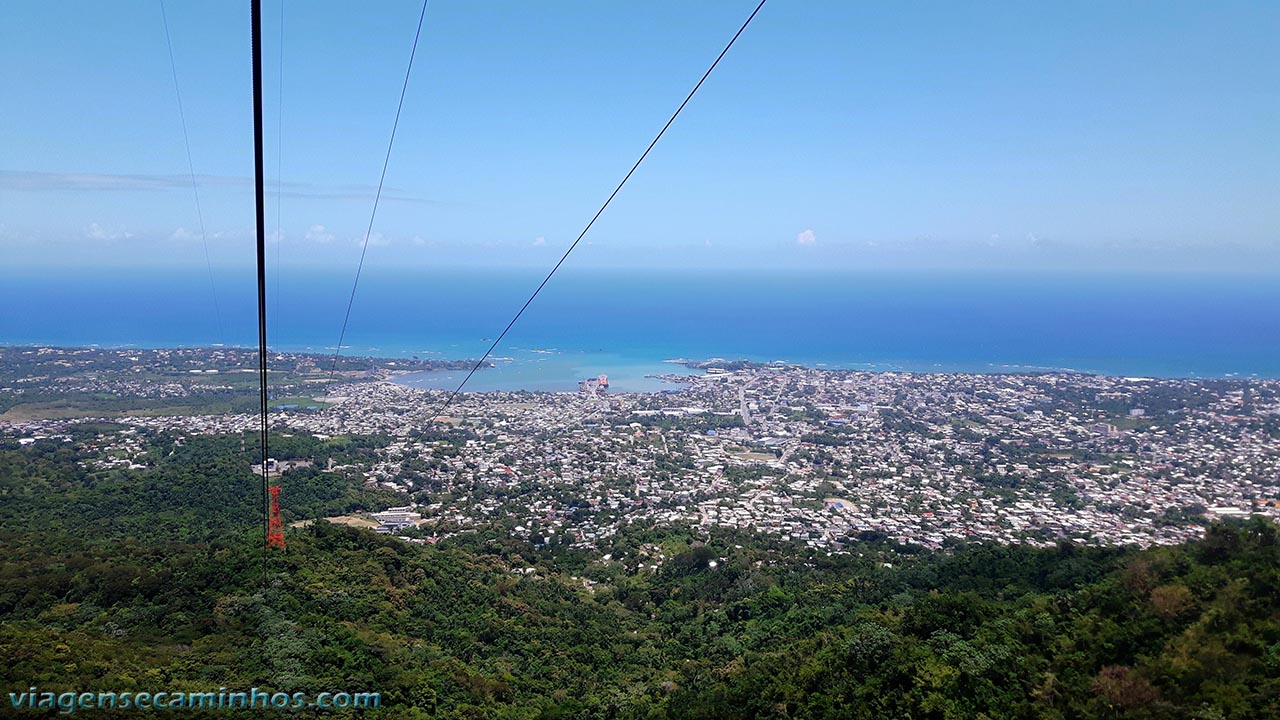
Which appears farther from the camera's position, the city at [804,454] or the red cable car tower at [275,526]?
the city at [804,454]

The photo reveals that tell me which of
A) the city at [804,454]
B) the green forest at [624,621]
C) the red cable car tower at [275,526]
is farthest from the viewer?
the city at [804,454]

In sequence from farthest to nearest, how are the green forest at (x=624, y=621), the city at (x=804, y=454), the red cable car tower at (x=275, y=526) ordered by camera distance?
the city at (x=804, y=454) → the red cable car tower at (x=275, y=526) → the green forest at (x=624, y=621)

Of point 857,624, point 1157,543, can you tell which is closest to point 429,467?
point 857,624

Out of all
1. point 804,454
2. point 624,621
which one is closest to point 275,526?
point 624,621

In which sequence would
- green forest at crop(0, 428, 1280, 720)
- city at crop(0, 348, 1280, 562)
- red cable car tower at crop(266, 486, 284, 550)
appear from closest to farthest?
green forest at crop(0, 428, 1280, 720) < red cable car tower at crop(266, 486, 284, 550) < city at crop(0, 348, 1280, 562)

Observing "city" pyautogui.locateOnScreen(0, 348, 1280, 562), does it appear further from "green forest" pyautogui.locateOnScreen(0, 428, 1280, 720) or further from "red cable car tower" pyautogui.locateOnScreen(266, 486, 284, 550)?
"green forest" pyautogui.locateOnScreen(0, 428, 1280, 720)

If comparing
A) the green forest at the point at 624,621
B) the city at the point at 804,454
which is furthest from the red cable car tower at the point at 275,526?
the city at the point at 804,454

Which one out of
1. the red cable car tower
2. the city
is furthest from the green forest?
the city

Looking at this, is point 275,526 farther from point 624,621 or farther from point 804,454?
point 804,454

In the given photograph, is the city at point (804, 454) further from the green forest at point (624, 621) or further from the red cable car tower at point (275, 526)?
the green forest at point (624, 621)
